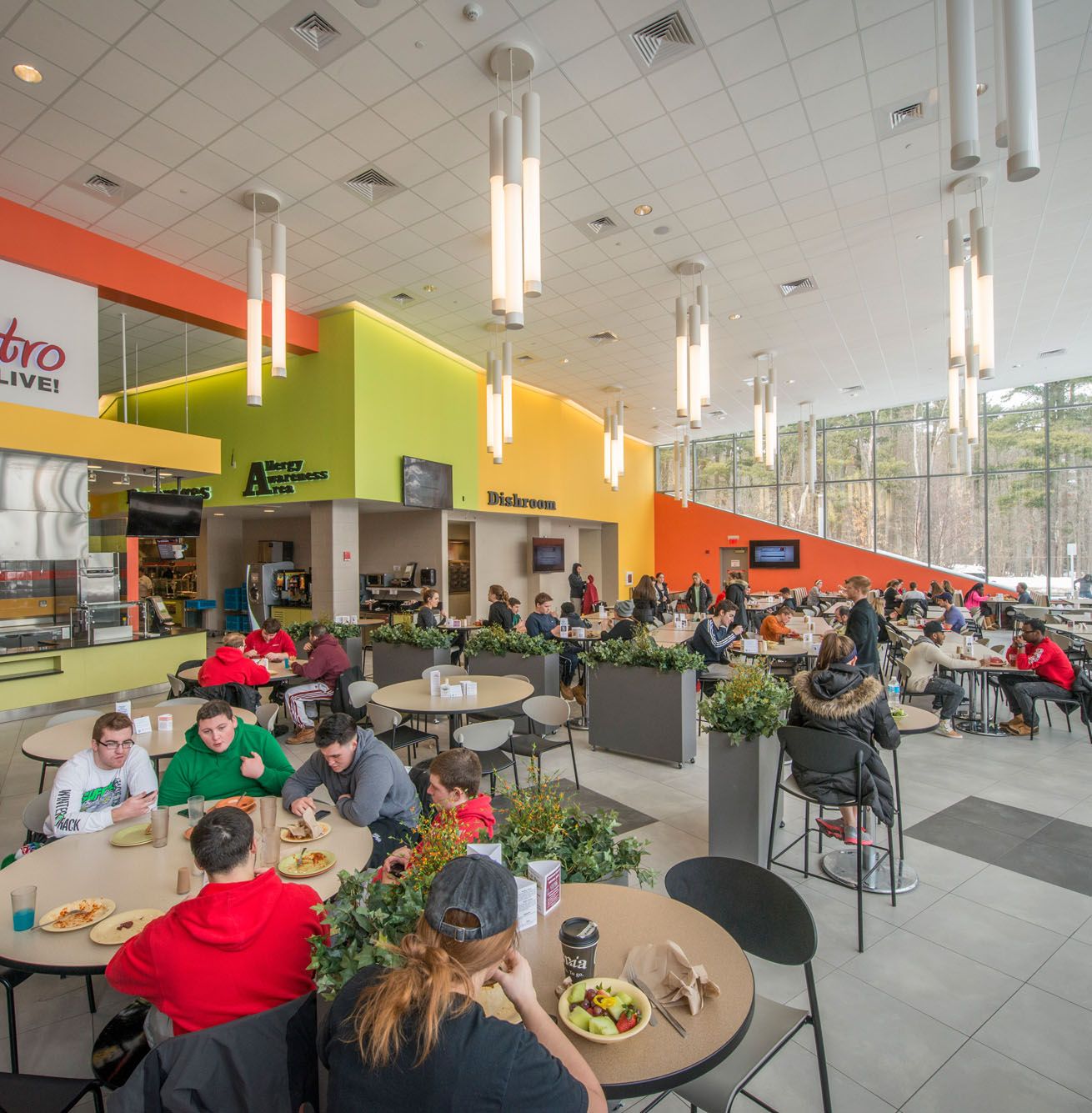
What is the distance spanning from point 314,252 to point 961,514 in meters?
16.1

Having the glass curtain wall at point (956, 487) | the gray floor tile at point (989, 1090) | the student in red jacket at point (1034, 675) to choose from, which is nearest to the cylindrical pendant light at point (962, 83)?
the gray floor tile at point (989, 1090)

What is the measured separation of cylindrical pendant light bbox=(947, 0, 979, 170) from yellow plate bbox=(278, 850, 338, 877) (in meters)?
4.01

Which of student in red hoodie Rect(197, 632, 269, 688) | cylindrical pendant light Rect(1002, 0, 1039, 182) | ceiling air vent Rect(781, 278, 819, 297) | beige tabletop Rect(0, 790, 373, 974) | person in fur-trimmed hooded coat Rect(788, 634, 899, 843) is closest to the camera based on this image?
beige tabletop Rect(0, 790, 373, 974)

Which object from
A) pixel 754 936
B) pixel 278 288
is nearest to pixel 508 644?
pixel 278 288

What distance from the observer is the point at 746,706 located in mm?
3656

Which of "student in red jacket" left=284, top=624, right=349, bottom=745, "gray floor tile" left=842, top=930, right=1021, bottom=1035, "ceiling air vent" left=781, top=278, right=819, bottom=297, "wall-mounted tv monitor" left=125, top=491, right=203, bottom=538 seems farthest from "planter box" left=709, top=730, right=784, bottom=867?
"wall-mounted tv monitor" left=125, top=491, right=203, bottom=538

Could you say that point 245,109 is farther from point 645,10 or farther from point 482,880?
point 482,880

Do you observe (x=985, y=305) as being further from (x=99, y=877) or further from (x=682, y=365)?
(x=99, y=877)

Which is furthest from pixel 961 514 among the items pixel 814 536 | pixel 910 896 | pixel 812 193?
pixel 910 896

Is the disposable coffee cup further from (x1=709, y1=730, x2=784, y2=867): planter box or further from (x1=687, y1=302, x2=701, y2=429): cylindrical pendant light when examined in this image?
(x1=687, y1=302, x2=701, y2=429): cylindrical pendant light

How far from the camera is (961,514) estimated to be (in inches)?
640

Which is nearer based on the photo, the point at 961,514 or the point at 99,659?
the point at 99,659

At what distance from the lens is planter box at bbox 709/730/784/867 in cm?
366

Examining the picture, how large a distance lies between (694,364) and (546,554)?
8621 mm
